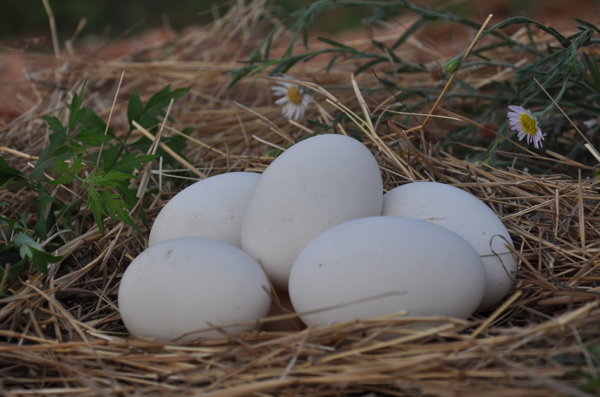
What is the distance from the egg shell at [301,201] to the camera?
1.44 m

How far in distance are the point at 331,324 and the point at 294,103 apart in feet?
3.96

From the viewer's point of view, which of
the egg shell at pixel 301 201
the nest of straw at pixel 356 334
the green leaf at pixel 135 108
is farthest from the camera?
the green leaf at pixel 135 108

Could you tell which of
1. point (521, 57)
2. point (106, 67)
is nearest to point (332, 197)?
point (521, 57)

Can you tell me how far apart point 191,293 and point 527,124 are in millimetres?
993

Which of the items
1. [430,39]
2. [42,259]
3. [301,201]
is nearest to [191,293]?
[301,201]

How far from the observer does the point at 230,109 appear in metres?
2.60

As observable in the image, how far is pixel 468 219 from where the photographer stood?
4.93 feet

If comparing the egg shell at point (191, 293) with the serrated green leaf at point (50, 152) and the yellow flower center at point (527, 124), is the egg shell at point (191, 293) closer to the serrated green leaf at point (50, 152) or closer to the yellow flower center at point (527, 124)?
the serrated green leaf at point (50, 152)

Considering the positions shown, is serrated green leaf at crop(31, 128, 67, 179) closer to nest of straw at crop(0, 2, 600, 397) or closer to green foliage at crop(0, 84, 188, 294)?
green foliage at crop(0, 84, 188, 294)

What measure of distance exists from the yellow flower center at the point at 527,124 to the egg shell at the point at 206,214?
2.41 ft

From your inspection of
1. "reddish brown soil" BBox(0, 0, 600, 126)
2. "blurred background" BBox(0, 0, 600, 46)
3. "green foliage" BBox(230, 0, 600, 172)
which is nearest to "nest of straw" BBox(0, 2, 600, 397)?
"green foliage" BBox(230, 0, 600, 172)

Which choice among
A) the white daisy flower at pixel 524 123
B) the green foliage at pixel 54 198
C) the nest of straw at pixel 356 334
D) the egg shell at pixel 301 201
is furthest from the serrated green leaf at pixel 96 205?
the white daisy flower at pixel 524 123

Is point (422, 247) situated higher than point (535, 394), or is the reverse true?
point (422, 247)

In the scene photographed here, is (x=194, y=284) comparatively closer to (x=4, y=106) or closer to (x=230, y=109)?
(x=230, y=109)
